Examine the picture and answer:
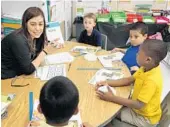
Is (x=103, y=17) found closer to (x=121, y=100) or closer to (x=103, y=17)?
(x=103, y=17)

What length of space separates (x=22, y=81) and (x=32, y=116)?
1.48ft

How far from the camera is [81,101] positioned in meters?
1.46

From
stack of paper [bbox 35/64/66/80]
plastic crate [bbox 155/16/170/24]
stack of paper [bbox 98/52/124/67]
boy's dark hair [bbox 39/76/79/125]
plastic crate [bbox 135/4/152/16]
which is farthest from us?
plastic crate [bbox 135/4/152/16]

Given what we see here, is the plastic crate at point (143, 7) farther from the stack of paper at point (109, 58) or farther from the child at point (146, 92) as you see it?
the child at point (146, 92)

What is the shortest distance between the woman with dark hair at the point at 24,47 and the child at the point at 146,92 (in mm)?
555

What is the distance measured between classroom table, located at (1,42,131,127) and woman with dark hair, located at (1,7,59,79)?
11 cm

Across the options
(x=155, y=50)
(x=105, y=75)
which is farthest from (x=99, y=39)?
(x=155, y=50)

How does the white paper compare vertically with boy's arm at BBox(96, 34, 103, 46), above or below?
above

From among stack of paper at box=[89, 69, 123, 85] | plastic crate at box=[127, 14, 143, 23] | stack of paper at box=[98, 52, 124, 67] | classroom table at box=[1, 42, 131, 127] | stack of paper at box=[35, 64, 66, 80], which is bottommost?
classroom table at box=[1, 42, 131, 127]

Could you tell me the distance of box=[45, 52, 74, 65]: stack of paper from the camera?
1996mm

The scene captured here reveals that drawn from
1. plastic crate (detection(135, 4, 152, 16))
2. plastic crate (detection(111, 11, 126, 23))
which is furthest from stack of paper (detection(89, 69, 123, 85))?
plastic crate (detection(135, 4, 152, 16))

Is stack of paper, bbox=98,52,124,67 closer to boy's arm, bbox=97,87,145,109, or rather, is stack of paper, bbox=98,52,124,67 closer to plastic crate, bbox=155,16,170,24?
boy's arm, bbox=97,87,145,109

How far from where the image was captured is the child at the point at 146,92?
1.45 metres

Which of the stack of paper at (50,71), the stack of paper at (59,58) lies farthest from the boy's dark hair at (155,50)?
the stack of paper at (59,58)
